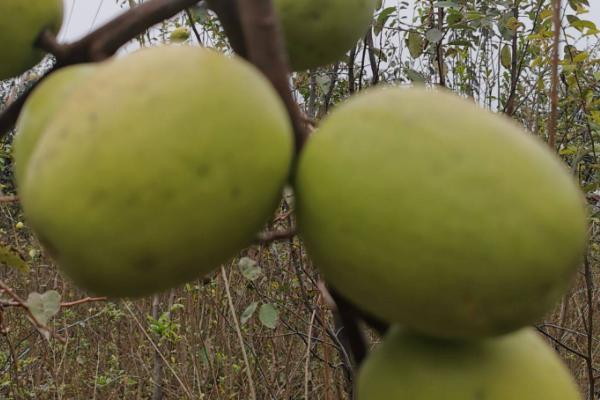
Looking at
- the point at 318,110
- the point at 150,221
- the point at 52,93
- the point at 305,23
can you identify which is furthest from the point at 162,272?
the point at 318,110

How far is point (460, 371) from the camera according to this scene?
0.42m

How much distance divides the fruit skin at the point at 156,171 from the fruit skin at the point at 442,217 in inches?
1.6

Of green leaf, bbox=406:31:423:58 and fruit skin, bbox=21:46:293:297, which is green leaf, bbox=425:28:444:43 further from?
fruit skin, bbox=21:46:293:297

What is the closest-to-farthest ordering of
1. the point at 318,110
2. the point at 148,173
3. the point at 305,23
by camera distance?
1. the point at 148,173
2. the point at 305,23
3. the point at 318,110

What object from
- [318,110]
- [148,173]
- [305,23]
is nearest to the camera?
[148,173]

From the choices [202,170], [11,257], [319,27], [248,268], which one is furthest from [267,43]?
[248,268]

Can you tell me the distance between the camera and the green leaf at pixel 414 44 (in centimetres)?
203

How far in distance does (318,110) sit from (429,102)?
230 cm

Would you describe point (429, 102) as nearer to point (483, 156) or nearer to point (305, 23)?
point (483, 156)

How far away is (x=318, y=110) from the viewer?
8.81 ft

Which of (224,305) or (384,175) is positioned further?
(224,305)

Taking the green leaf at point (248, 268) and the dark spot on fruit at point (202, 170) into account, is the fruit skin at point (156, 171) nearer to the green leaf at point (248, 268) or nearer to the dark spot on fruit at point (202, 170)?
the dark spot on fruit at point (202, 170)

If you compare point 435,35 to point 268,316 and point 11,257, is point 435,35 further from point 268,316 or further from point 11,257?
point 11,257

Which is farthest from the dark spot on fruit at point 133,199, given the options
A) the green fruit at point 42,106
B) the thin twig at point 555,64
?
the thin twig at point 555,64
